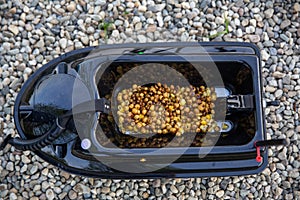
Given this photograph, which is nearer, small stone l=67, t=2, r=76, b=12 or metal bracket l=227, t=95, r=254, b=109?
metal bracket l=227, t=95, r=254, b=109

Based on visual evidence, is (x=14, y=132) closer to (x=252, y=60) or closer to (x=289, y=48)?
(x=252, y=60)

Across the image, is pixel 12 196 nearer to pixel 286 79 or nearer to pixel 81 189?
pixel 81 189

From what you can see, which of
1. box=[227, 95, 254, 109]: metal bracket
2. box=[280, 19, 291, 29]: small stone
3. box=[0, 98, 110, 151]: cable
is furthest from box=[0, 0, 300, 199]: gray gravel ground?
box=[0, 98, 110, 151]: cable

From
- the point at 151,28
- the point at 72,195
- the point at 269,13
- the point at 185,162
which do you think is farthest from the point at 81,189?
the point at 269,13

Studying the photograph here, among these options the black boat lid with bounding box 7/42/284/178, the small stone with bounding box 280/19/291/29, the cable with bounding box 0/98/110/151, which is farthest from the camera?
the small stone with bounding box 280/19/291/29

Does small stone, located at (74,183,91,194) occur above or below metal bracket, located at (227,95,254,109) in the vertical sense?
below

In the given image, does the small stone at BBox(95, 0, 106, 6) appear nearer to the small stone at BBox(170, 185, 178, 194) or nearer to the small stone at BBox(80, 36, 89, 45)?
the small stone at BBox(80, 36, 89, 45)
